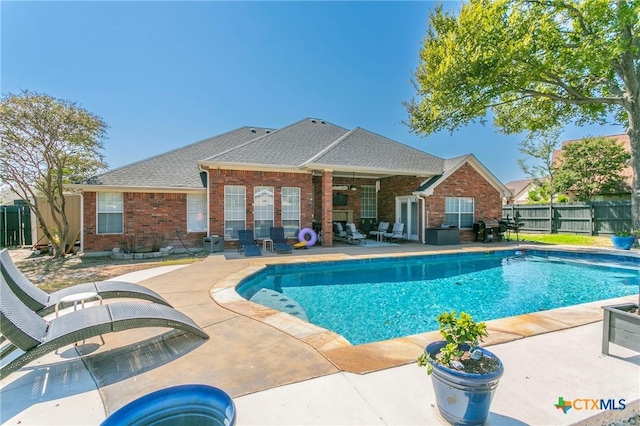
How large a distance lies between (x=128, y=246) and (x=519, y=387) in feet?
43.9

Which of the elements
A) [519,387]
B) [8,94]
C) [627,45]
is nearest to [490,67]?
[627,45]

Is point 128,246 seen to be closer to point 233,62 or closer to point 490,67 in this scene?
point 233,62

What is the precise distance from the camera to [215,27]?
10555mm

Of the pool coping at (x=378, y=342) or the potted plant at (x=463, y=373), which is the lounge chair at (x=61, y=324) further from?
the potted plant at (x=463, y=373)

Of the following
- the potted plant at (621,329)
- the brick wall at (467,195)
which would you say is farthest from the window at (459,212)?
the potted plant at (621,329)

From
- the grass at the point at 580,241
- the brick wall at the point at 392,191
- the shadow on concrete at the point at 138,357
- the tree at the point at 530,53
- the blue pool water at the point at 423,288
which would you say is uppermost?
the tree at the point at 530,53

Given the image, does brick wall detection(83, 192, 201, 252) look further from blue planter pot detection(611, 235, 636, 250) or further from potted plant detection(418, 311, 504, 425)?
blue planter pot detection(611, 235, 636, 250)

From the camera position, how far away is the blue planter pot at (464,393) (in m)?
2.09

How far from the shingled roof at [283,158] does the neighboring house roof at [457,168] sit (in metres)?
0.36

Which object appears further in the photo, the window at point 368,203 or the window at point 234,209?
the window at point 368,203

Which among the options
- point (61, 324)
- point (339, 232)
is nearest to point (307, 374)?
point (61, 324)

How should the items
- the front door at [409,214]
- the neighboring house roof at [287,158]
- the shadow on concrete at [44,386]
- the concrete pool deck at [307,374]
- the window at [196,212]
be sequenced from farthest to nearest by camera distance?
the front door at [409,214], the window at [196,212], the neighboring house roof at [287,158], the shadow on concrete at [44,386], the concrete pool deck at [307,374]

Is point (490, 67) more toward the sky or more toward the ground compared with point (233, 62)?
more toward the ground

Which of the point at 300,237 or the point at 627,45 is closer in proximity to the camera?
the point at 627,45
